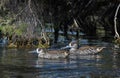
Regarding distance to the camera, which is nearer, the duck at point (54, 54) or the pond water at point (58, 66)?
the pond water at point (58, 66)

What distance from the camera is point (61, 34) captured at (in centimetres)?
2991

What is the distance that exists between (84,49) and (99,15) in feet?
41.2

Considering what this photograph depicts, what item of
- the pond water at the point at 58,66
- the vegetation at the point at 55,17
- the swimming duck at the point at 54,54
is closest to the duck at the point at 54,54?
the swimming duck at the point at 54,54

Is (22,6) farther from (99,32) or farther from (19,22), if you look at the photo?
(99,32)

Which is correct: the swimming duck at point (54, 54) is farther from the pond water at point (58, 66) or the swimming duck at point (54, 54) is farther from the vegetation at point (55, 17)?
the vegetation at point (55, 17)

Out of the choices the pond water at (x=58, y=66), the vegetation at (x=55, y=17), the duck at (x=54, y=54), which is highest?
the vegetation at (x=55, y=17)

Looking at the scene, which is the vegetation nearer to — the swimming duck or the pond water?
the pond water

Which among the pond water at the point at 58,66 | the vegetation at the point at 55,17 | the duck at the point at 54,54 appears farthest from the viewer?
the vegetation at the point at 55,17

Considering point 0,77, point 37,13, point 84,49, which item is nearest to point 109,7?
point 37,13

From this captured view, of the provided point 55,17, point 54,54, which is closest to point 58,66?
point 54,54

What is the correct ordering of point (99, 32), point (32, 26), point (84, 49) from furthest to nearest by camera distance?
point (99, 32) → point (32, 26) → point (84, 49)

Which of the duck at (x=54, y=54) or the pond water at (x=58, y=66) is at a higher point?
the duck at (x=54, y=54)

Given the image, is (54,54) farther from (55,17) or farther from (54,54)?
(55,17)

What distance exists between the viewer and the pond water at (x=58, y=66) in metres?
16.6
